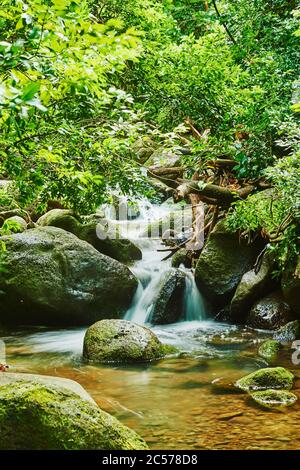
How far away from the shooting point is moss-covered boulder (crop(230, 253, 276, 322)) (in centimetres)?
1158

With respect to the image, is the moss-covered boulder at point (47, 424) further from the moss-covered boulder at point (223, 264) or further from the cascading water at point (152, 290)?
the moss-covered boulder at point (223, 264)

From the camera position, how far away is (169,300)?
487 inches

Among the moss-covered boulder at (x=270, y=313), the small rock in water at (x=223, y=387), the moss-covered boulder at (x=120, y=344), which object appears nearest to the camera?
the small rock in water at (x=223, y=387)

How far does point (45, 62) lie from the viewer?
13.2 ft

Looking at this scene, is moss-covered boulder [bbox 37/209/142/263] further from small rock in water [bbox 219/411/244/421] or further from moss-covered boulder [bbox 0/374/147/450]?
moss-covered boulder [bbox 0/374/147/450]

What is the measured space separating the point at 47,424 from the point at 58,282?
8518 mm

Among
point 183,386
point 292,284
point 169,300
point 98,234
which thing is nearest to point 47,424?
point 183,386

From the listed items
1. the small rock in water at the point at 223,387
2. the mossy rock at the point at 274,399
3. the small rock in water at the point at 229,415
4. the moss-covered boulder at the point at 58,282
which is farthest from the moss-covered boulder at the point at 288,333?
the small rock in water at the point at 229,415

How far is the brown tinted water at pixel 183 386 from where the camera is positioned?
5176 mm

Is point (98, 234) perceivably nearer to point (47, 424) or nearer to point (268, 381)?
point (268, 381)

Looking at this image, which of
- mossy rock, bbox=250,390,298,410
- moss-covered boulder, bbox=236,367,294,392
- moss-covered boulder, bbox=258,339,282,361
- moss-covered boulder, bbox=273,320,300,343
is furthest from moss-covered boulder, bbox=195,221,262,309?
mossy rock, bbox=250,390,298,410

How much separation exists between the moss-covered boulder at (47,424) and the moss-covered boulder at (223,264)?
899cm

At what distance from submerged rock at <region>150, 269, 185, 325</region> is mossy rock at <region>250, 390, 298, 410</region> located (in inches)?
234

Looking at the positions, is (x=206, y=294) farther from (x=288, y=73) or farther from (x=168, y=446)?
(x=168, y=446)
